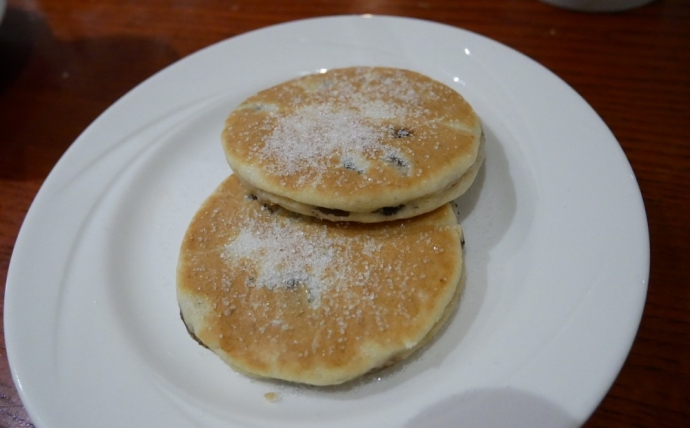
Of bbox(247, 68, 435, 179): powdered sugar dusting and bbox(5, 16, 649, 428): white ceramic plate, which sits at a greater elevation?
bbox(247, 68, 435, 179): powdered sugar dusting

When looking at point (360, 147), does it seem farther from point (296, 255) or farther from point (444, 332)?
point (444, 332)

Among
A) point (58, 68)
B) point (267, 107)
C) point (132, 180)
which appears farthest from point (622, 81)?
point (58, 68)

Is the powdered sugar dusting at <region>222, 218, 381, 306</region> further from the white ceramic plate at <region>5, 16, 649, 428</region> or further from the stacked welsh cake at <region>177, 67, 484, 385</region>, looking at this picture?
the white ceramic plate at <region>5, 16, 649, 428</region>

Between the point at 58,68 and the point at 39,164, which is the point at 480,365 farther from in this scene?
the point at 58,68

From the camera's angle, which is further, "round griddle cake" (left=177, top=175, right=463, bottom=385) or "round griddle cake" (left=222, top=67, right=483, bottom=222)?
"round griddle cake" (left=222, top=67, right=483, bottom=222)

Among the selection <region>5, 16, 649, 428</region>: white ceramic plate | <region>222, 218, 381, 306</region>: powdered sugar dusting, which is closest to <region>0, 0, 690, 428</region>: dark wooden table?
<region>5, 16, 649, 428</region>: white ceramic plate

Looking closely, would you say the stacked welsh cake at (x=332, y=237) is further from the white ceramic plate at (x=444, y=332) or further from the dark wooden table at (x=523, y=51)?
the dark wooden table at (x=523, y=51)

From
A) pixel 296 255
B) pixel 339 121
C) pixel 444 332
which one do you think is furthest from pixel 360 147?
pixel 444 332
